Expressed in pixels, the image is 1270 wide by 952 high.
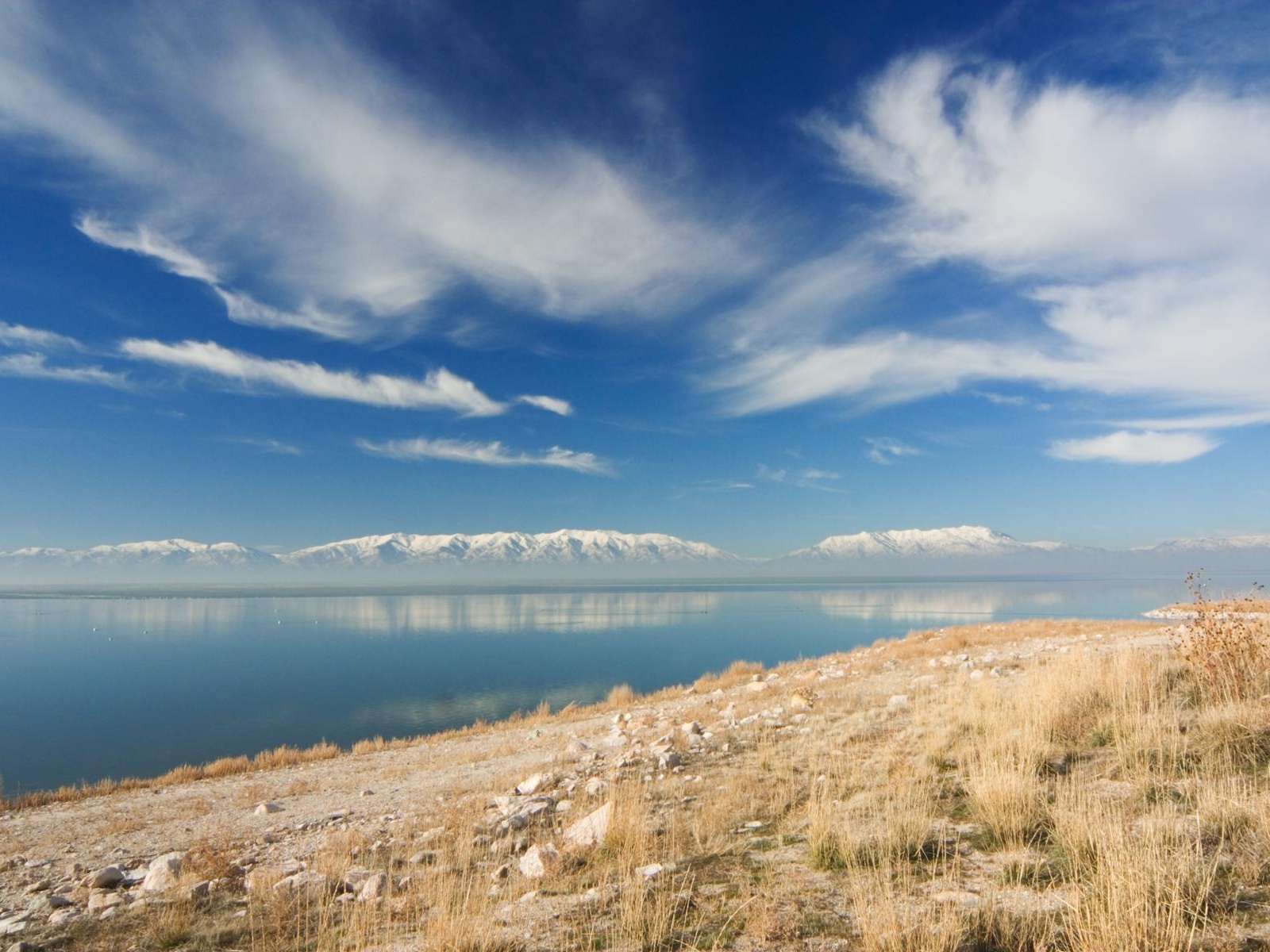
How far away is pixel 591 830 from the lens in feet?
21.6

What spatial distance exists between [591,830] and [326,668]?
48978 mm

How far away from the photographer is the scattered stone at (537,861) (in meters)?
5.84

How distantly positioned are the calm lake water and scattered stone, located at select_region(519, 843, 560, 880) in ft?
75.5

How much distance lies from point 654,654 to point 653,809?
4571 cm

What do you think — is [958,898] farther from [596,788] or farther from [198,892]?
[198,892]

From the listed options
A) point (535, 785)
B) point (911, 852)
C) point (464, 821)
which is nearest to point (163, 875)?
point (464, 821)

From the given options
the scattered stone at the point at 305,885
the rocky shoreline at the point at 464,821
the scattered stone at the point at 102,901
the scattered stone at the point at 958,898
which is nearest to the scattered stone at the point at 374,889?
the rocky shoreline at the point at 464,821

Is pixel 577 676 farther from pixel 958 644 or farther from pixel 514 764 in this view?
pixel 514 764

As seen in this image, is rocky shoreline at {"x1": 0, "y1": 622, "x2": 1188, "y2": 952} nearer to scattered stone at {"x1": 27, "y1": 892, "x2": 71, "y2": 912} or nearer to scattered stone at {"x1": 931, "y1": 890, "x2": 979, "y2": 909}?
scattered stone at {"x1": 27, "y1": 892, "x2": 71, "y2": 912}

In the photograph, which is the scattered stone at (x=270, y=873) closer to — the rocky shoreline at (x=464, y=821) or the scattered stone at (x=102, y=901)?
the rocky shoreline at (x=464, y=821)

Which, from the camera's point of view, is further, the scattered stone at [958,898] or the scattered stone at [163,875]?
the scattered stone at [163,875]

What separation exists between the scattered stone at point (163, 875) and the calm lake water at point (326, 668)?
62.1 feet

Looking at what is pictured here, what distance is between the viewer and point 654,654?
171 ft

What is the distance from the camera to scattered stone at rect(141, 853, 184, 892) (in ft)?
22.5
